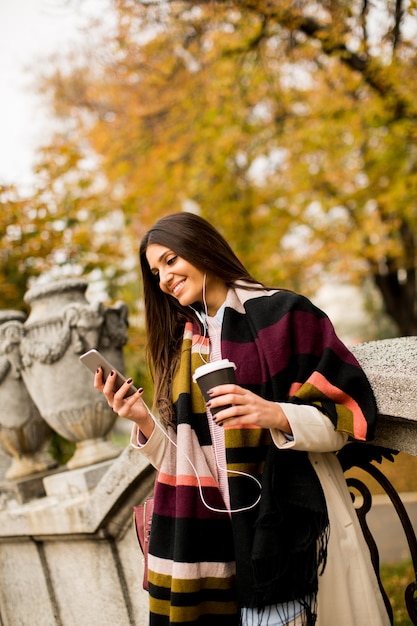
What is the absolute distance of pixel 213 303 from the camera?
93.1 inches

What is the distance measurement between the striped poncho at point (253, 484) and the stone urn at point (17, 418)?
157 centimetres

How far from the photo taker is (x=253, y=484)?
1.98 metres

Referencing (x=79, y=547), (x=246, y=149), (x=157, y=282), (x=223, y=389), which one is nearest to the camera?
(x=223, y=389)

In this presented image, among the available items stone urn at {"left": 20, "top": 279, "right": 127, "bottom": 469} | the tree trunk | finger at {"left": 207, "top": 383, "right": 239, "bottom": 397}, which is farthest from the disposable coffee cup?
the tree trunk

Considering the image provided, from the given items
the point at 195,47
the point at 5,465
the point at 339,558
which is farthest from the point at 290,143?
the point at 339,558

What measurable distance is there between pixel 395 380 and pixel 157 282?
107 cm

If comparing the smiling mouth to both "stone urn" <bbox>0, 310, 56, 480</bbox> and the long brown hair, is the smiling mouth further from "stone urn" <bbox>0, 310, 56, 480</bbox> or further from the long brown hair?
"stone urn" <bbox>0, 310, 56, 480</bbox>

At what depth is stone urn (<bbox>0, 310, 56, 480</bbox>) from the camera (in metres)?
3.48

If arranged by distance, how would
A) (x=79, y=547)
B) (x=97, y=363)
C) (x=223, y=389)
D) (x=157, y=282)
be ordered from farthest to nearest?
(x=79, y=547), (x=157, y=282), (x=97, y=363), (x=223, y=389)

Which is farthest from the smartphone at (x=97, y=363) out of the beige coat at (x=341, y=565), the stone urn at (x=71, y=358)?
the stone urn at (x=71, y=358)

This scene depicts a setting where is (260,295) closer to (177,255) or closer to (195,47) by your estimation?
(177,255)

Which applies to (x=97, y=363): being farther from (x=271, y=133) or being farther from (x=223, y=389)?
(x=271, y=133)

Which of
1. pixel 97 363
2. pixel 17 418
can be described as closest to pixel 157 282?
pixel 97 363

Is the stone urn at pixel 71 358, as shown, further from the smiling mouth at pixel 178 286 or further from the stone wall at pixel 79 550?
the smiling mouth at pixel 178 286
